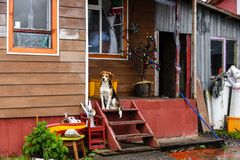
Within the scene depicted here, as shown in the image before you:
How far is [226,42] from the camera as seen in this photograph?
12.8 meters

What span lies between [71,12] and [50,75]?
49.7 inches

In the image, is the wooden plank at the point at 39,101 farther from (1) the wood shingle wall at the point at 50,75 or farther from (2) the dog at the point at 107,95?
(2) the dog at the point at 107,95

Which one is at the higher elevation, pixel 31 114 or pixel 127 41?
pixel 127 41

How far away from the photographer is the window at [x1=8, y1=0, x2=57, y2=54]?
7297 millimetres

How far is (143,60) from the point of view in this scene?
1012 centimetres

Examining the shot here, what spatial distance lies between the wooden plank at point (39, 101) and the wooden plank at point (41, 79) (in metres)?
0.28

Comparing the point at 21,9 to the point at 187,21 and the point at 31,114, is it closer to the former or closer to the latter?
the point at 31,114

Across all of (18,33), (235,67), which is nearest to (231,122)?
(235,67)

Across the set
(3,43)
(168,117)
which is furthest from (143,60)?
(3,43)

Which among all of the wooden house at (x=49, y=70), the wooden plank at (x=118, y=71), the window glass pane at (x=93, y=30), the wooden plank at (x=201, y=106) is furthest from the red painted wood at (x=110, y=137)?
the wooden plank at (x=201, y=106)

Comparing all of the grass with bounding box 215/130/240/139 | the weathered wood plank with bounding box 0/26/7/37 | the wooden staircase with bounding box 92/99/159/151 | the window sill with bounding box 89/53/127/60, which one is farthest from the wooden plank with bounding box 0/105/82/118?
the grass with bounding box 215/130/240/139

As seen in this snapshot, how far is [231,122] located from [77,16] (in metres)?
5.80

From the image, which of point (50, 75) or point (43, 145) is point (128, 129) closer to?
point (50, 75)

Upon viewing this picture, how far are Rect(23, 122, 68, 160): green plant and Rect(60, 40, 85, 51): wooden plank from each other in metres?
1.55
